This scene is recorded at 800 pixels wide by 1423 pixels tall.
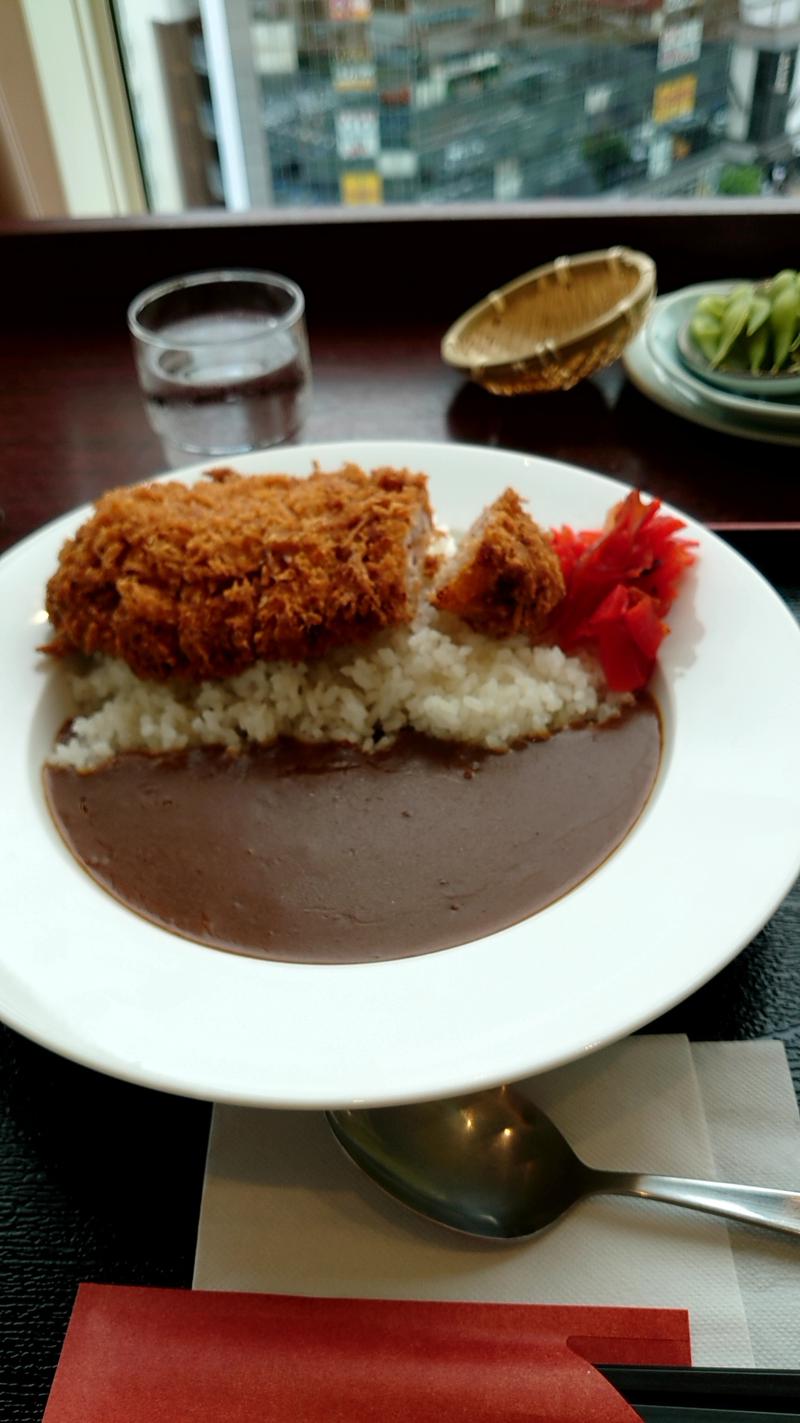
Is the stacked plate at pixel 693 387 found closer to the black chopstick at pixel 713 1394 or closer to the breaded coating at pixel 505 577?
the breaded coating at pixel 505 577

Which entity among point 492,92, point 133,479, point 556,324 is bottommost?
point 133,479

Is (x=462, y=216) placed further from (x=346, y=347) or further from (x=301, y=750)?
(x=301, y=750)

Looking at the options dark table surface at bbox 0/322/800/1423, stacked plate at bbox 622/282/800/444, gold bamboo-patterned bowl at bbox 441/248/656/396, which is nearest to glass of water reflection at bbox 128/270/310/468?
dark table surface at bbox 0/322/800/1423

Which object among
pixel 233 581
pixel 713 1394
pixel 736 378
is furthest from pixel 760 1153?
pixel 736 378

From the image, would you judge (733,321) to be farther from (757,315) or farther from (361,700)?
(361,700)

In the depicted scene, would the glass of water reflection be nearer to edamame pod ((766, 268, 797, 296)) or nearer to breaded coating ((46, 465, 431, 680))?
breaded coating ((46, 465, 431, 680))

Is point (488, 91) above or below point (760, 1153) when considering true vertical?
above

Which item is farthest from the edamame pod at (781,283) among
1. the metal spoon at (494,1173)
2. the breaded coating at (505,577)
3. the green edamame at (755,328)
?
the metal spoon at (494,1173)

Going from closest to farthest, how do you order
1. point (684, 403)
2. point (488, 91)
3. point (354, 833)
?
point (354, 833)
point (684, 403)
point (488, 91)
